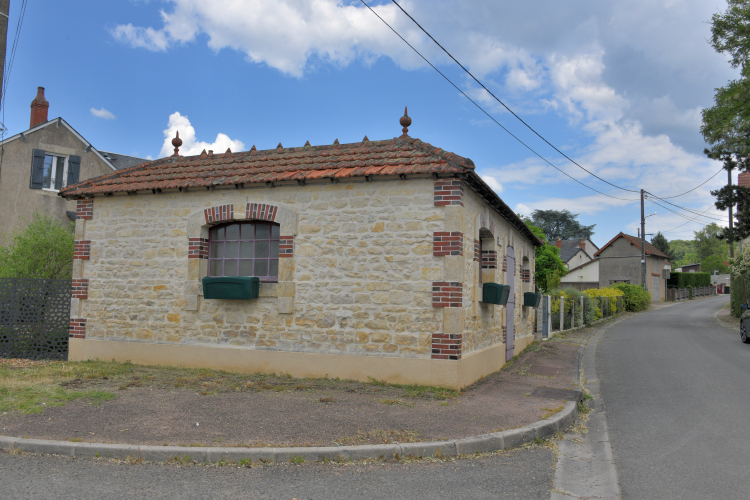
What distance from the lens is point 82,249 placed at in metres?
9.78

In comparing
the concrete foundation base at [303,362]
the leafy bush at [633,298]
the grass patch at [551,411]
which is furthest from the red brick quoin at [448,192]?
the leafy bush at [633,298]

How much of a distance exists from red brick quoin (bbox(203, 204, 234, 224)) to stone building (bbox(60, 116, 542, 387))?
1.4 inches

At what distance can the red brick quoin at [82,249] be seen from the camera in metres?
9.74

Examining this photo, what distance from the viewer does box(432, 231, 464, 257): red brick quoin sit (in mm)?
7531

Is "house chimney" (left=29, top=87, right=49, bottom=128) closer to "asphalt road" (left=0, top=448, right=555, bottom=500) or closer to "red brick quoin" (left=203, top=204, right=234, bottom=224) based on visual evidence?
"red brick quoin" (left=203, top=204, right=234, bottom=224)

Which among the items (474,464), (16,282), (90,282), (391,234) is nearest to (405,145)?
(391,234)

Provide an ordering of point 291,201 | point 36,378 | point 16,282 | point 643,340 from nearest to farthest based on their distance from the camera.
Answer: point 36,378, point 291,201, point 16,282, point 643,340

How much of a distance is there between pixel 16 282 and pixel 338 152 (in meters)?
7.01

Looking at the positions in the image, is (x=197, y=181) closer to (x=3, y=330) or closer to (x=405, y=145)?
(x=405, y=145)

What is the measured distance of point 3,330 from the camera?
10.3 m

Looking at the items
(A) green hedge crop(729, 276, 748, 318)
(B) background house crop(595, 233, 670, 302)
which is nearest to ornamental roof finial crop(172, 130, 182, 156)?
(A) green hedge crop(729, 276, 748, 318)

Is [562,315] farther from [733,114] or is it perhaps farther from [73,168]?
[73,168]

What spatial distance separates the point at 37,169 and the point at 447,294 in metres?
17.7

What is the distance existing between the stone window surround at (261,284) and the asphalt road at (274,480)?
4.27 metres
